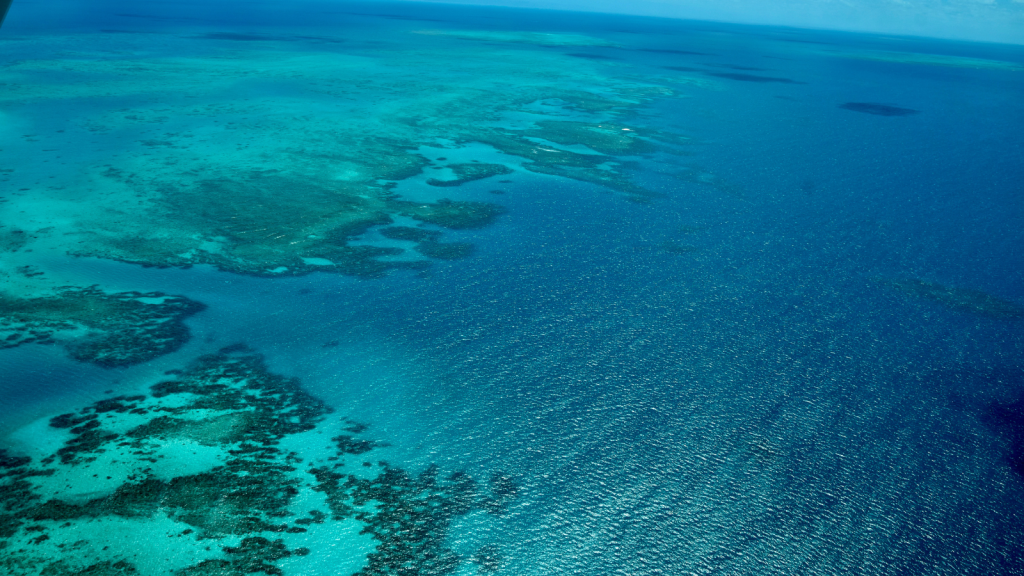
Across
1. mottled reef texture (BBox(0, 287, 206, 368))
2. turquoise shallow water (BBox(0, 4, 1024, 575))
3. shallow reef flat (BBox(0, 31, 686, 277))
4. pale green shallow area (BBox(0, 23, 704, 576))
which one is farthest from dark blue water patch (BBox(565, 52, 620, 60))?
mottled reef texture (BBox(0, 287, 206, 368))

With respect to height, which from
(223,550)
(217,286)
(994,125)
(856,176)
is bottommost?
(223,550)

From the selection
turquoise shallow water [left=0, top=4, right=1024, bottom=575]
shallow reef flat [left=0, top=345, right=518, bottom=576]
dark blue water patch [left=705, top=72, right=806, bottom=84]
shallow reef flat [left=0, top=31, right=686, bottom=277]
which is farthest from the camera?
dark blue water patch [left=705, top=72, right=806, bottom=84]

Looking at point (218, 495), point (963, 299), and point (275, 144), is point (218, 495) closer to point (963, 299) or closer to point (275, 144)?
point (963, 299)

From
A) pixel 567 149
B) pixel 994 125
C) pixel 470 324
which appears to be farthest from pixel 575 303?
pixel 994 125

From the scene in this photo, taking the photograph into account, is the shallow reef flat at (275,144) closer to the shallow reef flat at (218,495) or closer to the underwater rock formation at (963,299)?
the shallow reef flat at (218,495)

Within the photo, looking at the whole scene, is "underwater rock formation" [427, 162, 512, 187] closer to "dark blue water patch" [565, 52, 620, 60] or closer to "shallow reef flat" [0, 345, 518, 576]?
"shallow reef flat" [0, 345, 518, 576]

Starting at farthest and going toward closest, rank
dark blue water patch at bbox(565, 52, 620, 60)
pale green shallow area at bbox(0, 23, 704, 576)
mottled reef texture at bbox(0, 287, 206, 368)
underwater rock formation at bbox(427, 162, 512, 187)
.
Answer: dark blue water patch at bbox(565, 52, 620, 60)
underwater rock formation at bbox(427, 162, 512, 187)
mottled reef texture at bbox(0, 287, 206, 368)
pale green shallow area at bbox(0, 23, 704, 576)

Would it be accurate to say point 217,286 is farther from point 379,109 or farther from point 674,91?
point 674,91

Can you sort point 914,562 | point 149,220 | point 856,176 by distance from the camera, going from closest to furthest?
1. point 914,562
2. point 149,220
3. point 856,176
